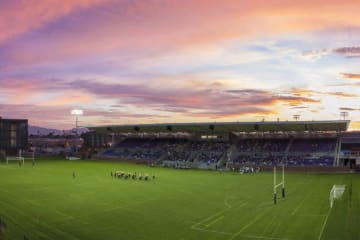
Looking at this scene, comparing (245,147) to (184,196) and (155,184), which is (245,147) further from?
(184,196)

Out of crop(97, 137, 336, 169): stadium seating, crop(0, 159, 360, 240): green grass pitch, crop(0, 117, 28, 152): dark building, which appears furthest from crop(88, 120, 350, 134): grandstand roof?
crop(0, 117, 28, 152): dark building

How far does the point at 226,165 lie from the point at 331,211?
156 feet

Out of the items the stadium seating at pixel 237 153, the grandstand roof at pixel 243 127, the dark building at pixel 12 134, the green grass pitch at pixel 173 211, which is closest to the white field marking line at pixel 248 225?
the green grass pitch at pixel 173 211

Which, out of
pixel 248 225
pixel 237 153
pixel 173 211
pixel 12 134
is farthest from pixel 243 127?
pixel 12 134

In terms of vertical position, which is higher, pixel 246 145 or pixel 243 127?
pixel 243 127

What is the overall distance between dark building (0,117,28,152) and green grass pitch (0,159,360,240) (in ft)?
270

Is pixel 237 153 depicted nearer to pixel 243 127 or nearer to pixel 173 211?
pixel 243 127

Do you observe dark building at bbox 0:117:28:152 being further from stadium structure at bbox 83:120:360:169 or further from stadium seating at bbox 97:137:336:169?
stadium seating at bbox 97:137:336:169

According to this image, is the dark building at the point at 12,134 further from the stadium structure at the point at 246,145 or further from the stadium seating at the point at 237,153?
the stadium seating at the point at 237,153

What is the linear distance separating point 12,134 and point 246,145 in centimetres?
7817

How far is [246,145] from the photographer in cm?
8994

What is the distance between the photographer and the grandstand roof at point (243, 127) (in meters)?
76.2

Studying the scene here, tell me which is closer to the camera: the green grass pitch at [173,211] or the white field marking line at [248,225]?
the white field marking line at [248,225]

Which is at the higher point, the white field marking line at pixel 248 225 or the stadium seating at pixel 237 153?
the stadium seating at pixel 237 153
